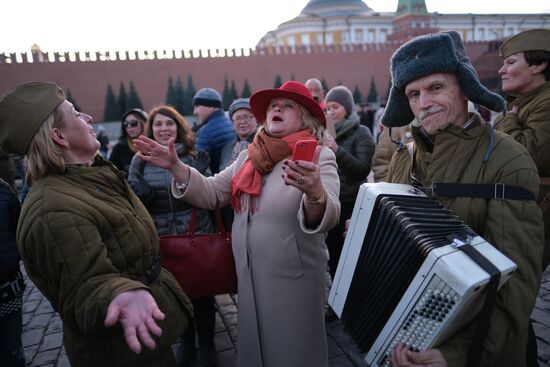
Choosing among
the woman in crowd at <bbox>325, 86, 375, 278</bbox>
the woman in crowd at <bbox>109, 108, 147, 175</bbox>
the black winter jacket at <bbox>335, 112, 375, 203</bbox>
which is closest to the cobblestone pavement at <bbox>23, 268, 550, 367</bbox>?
the woman in crowd at <bbox>325, 86, 375, 278</bbox>

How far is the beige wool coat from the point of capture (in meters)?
2.01

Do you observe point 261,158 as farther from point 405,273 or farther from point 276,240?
point 405,273

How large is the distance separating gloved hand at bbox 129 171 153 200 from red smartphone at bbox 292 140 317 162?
1.68 metres

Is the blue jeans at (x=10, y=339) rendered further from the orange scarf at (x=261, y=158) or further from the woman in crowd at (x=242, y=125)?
the woman in crowd at (x=242, y=125)

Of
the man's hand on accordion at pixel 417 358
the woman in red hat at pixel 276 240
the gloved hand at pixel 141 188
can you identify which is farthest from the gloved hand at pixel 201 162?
the man's hand on accordion at pixel 417 358

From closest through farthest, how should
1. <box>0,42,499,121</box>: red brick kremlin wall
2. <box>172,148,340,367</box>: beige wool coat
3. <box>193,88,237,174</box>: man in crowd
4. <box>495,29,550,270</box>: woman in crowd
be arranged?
<box>172,148,340,367</box>: beige wool coat < <box>495,29,550,270</box>: woman in crowd < <box>193,88,237,174</box>: man in crowd < <box>0,42,499,121</box>: red brick kremlin wall

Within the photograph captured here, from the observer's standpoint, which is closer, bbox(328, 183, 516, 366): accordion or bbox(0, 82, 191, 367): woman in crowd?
bbox(328, 183, 516, 366): accordion

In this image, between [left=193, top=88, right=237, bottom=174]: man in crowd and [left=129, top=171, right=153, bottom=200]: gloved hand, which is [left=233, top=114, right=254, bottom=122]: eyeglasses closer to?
[left=193, top=88, right=237, bottom=174]: man in crowd

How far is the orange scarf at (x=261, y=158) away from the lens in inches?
81.7

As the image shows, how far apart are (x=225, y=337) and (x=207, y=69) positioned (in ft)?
96.8

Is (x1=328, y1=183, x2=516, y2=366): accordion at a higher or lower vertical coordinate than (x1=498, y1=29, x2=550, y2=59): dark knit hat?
lower

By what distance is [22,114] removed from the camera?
4.93 ft

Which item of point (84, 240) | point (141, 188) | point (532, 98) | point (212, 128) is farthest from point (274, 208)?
point (212, 128)

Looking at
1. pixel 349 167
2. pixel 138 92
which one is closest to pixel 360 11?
pixel 138 92
